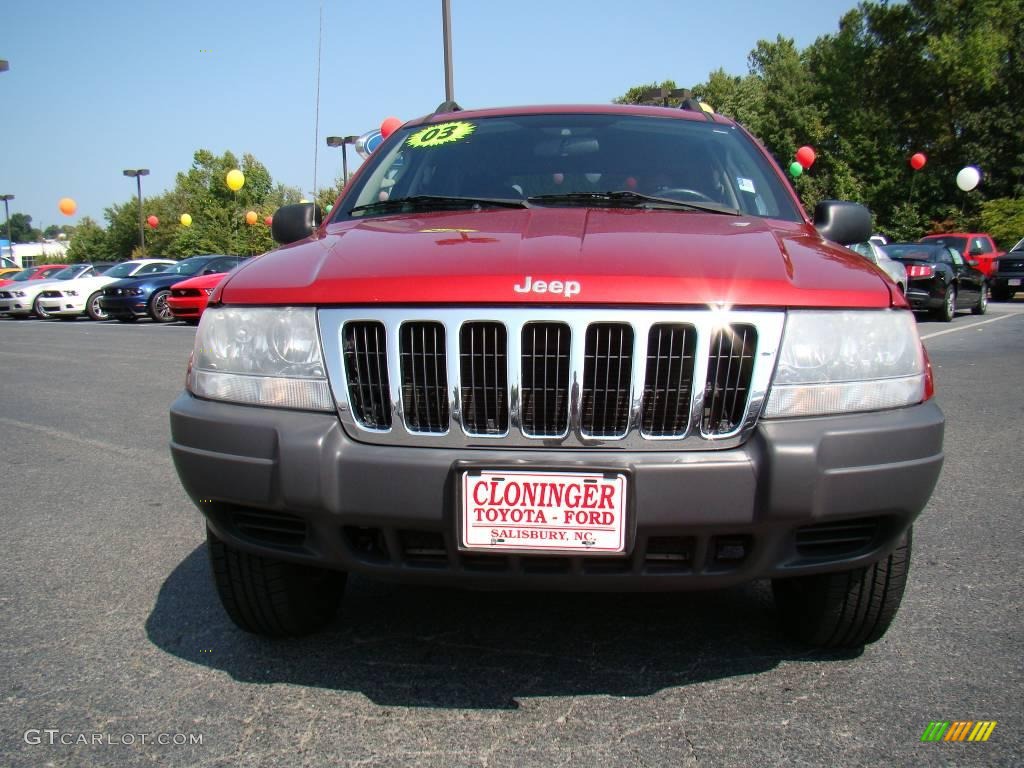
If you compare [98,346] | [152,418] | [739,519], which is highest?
[739,519]

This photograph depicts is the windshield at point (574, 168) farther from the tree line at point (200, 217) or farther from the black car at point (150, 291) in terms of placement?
the tree line at point (200, 217)

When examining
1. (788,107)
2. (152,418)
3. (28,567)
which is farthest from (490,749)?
(788,107)

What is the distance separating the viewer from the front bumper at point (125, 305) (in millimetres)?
20422

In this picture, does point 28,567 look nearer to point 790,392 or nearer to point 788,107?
point 790,392

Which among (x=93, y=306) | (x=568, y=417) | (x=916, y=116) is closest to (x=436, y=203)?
(x=568, y=417)

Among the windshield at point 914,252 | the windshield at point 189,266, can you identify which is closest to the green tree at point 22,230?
the windshield at point 189,266

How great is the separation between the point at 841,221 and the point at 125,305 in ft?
65.0

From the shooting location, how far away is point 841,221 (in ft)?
10.9

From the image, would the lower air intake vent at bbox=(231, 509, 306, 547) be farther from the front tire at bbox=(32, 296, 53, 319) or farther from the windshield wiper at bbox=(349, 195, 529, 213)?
the front tire at bbox=(32, 296, 53, 319)

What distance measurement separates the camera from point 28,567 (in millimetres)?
3541

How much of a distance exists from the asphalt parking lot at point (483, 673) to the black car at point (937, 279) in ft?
44.0

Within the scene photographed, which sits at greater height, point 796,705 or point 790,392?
point 790,392

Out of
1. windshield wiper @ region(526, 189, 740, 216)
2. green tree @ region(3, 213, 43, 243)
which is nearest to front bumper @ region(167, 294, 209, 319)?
windshield wiper @ region(526, 189, 740, 216)

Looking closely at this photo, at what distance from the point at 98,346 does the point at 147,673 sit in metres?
12.3
